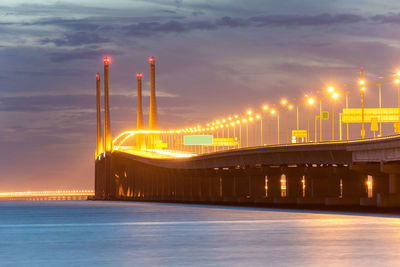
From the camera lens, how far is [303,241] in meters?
35.8

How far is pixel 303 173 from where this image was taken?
378 ft

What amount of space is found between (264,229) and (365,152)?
3947cm

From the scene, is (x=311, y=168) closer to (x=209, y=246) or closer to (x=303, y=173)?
(x=303, y=173)

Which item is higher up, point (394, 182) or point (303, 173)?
point (303, 173)

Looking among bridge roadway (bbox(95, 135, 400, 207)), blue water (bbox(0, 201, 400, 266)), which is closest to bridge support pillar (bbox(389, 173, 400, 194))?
bridge roadway (bbox(95, 135, 400, 207))

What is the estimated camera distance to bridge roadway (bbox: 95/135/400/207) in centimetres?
8475

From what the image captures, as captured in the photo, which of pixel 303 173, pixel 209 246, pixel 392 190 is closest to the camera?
pixel 209 246

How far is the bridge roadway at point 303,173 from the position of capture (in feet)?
278

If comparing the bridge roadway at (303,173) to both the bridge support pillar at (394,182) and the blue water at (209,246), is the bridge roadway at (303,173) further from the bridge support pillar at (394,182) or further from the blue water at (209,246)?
the blue water at (209,246)

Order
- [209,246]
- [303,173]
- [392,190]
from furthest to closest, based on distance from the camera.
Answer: [303,173], [392,190], [209,246]

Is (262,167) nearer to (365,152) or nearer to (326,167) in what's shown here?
(326,167)

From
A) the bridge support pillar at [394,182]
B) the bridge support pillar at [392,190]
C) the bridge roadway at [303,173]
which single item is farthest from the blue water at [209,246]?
the bridge support pillar at [394,182]

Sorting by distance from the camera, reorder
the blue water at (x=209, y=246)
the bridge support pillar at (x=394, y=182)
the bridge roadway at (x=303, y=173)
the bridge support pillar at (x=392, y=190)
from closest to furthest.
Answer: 1. the blue water at (x=209, y=246)
2. the bridge support pillar at (x=392, y=190)
3. the bridge roadway at (x=303, y=173)
4. the bridge support pillar at (x=394, y=182)

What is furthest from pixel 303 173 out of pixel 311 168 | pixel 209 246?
pixel 209 246
